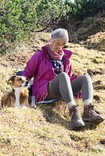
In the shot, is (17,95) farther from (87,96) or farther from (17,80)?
(87,96)

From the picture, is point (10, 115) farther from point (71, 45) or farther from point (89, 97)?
point (71, 45)

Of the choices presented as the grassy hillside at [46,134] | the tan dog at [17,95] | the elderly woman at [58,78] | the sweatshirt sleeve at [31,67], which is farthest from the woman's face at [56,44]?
the grassy hillside at [46,134]

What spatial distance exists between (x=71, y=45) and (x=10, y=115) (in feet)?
21.8

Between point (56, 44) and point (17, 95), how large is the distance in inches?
34.5

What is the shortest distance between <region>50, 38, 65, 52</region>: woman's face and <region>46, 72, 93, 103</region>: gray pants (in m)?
0.47

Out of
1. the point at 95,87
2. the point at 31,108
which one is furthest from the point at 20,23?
the point at 31,108

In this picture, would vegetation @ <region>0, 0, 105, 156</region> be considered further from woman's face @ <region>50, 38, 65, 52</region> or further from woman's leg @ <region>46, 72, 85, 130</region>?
woman's face @ <region>50, 38, 65, 52</region>

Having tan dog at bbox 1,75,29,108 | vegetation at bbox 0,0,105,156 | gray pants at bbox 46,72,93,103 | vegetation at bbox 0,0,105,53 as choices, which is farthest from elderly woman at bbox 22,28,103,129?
vegetation at bbox 0,0,105,53

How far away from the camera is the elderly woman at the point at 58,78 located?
4777 mm

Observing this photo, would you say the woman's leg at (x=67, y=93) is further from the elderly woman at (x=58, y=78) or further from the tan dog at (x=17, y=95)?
the tan dog at (x=17, y=95)

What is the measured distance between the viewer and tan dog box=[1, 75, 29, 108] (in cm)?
484

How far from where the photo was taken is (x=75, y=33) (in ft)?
42.8

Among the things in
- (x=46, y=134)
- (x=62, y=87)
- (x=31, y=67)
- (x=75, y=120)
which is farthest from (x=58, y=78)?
(x=46, y=134)

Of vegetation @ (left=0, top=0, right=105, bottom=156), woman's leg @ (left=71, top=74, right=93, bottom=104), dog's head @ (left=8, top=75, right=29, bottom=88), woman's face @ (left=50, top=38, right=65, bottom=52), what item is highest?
woman's face @ (left=50, top=38, right=65, bottom=52)
